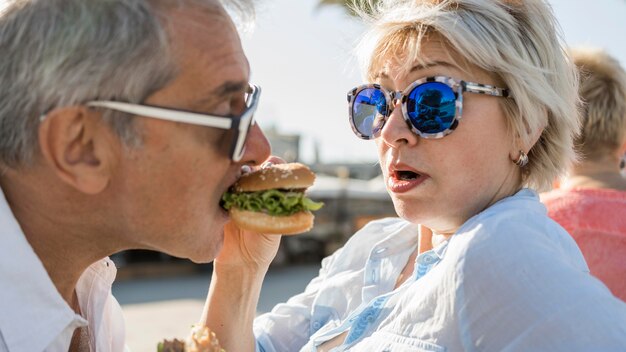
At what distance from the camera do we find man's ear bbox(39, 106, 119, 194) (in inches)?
85.8

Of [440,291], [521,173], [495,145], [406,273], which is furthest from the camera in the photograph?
[406,273]

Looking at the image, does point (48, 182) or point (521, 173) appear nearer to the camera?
point (48, 182)

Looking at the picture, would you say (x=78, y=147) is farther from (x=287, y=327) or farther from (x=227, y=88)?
(x=287, y=327)

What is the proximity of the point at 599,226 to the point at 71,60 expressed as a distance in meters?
3.12

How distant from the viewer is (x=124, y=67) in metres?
2.21

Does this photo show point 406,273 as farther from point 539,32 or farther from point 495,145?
point 539,32

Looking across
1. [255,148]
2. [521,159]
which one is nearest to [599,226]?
[521,159]

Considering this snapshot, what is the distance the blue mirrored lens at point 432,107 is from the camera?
2.77 metres

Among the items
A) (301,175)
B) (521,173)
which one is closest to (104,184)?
(301,175)

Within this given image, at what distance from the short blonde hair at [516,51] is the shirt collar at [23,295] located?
5.24 ft

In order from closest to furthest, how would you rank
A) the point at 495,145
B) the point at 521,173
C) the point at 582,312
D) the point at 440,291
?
the point at 582,312
the point at 440,291
the point at 495,145
the point at 521,173

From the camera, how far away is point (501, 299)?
2262 mm

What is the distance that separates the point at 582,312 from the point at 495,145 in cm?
86

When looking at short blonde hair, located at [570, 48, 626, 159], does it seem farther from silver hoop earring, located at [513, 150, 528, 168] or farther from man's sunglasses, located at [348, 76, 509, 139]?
man's sunglasses, located at [348, 76, 509, 139]
